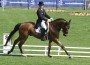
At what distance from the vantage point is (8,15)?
1581 inches

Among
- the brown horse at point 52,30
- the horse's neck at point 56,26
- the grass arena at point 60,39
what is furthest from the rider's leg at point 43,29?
the grass arena at point 60,39

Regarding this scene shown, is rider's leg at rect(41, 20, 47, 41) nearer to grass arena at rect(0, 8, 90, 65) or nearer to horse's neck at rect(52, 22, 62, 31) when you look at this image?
horse's neck at rect(52, 22, 62, 31)

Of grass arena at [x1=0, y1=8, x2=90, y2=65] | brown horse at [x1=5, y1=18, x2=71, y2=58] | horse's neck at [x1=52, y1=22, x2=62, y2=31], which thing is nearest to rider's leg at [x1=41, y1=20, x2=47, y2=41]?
brown horse at [x1=5, y1=18, x2=71, y2=58]

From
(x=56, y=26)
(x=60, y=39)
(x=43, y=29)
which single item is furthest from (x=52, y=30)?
(x=60, y=39)

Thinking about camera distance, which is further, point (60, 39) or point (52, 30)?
point (60, 39)

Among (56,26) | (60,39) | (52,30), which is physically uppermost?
(56,26)

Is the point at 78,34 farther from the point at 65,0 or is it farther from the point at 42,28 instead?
the point at 65,0

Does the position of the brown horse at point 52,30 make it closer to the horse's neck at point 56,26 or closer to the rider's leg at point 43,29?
the horse's neck at point 56,26

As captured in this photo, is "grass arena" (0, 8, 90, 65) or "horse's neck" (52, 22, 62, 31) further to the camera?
"horse's neck" (52, 22, 62, 31)

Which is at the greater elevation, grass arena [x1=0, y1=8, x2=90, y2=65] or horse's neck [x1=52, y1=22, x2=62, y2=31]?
horse's neck [x1=52, y1=22, x2=62, y2=31]

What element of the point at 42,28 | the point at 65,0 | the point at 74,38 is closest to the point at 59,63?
the point at 42,28

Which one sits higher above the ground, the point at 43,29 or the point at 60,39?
the point at 43,29

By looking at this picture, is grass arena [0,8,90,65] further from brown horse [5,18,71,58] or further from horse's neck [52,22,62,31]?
horse's neck [52,22,62,31]

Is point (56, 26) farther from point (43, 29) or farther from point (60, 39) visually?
point (60, 39)
